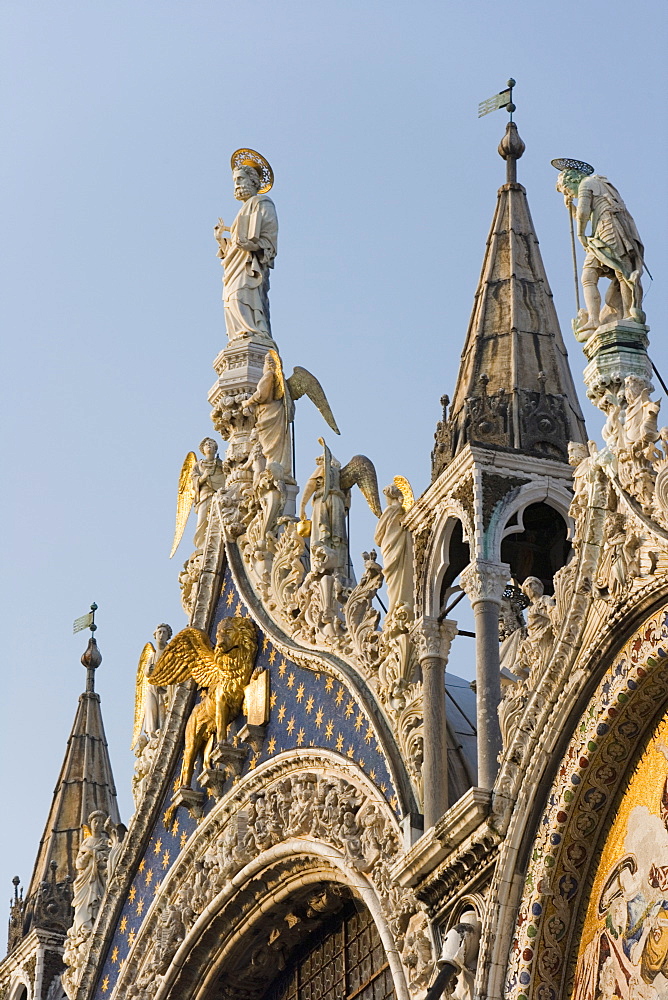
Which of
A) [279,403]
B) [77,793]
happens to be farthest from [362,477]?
[77,793]

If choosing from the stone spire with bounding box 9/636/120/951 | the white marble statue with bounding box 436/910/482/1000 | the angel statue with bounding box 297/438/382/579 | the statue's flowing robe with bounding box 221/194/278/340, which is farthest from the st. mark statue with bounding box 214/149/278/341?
the white marble statue with bounding box 436/910/482/1000

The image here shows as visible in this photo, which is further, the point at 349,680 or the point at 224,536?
the point at 224,536

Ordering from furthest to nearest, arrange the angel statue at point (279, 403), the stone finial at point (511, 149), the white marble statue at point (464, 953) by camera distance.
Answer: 1. the angel statue at point (279, 403)
2. the stone finial at point (511, 149)
3. the white marble statue at point (464, 953)

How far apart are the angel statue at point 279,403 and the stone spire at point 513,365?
14.6ft

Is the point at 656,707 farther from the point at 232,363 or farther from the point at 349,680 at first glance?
the point at 232,363

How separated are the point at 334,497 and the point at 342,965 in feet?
16.3

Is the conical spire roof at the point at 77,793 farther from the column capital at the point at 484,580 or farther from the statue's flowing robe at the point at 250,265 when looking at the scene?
the column capital at the point at 484,580

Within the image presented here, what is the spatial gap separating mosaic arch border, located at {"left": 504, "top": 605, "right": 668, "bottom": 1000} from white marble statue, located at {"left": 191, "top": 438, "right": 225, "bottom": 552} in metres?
9.78

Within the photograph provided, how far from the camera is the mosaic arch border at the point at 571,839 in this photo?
1859 centimetres

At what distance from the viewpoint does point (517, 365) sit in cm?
2217

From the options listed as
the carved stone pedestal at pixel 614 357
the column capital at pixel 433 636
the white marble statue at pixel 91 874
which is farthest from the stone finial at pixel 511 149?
the white marble statue at pixel 91 874

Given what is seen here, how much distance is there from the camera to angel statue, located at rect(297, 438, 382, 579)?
81.3 ft

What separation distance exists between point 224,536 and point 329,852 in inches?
215

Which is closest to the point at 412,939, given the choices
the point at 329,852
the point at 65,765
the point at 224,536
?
the point at 329,852
